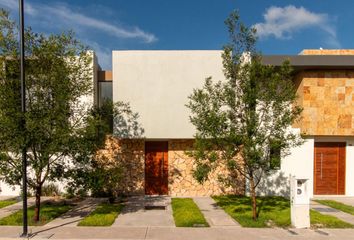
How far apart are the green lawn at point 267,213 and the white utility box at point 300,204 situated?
1.31 feet

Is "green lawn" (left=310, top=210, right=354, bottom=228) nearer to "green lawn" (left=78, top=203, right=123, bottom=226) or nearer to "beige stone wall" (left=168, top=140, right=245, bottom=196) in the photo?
"beige stone wall" (left=168, top=140, right=245, bottom=196)

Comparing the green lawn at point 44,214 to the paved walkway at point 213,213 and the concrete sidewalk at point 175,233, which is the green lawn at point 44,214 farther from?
the paved walkway at point 213,213

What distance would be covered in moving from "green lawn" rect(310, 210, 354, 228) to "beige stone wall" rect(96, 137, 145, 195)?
7.80m

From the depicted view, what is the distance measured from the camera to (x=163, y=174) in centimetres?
1595

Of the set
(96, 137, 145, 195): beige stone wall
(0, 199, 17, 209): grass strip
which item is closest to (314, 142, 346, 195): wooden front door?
(96, 137, 145, 195): beige stone wall

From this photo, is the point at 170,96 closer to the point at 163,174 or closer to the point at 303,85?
the point at 163,174

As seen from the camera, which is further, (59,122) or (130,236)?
(59,122)

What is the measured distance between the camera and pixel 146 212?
39.9 feet

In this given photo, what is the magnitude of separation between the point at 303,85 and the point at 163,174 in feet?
25.4

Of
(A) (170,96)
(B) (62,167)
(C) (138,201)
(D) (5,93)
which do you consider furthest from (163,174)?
(D) (5,93)

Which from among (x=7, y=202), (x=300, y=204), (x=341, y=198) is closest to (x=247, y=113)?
(x=300, y=204)

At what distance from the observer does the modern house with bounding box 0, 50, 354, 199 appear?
14.5 m

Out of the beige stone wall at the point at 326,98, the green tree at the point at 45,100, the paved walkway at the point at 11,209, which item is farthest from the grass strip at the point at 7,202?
the beige stone wall at the point at 326,98

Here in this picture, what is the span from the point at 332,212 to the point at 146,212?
22.6ft
